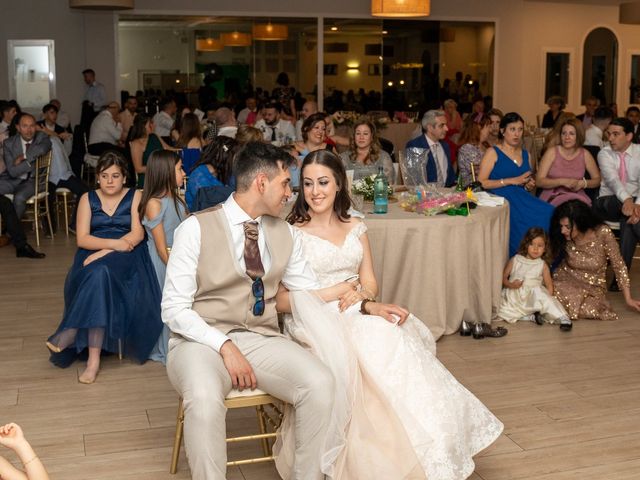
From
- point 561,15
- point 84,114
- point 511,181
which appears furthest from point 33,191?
point 561,15

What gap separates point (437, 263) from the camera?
532 centimetres

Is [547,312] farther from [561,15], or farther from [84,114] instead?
[561,15]

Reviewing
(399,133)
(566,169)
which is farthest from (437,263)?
(399,133)

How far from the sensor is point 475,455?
12.2 ft

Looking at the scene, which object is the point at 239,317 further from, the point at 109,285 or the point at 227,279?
the point at 109,285

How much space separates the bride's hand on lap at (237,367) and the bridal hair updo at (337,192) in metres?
1.10

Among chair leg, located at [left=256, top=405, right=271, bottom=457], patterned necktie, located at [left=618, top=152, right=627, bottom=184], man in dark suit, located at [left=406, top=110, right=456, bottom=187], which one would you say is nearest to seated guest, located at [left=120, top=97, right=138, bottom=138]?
man in dark suit, located at [left=406, top=110, right=456, bottom=187]

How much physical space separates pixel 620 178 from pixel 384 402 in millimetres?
4524

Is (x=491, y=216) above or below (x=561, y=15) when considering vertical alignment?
below

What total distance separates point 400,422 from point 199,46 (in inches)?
514

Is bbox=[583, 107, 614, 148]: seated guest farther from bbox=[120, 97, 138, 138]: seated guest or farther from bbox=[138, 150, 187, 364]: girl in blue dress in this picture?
bbox=[120, 97, 138, 138]: seated guest

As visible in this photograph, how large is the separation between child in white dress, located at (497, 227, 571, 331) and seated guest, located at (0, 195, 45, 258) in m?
4.36

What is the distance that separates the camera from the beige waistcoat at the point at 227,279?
325 cm

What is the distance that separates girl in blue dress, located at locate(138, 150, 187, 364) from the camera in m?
5.00
